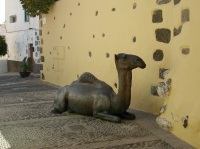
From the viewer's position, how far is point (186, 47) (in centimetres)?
395

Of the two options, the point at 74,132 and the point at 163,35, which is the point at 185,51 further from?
the point at 74,132

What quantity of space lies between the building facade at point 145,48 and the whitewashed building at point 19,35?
12.7ft

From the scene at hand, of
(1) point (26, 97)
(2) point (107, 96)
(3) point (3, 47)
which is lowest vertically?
(1) point (26, 97)

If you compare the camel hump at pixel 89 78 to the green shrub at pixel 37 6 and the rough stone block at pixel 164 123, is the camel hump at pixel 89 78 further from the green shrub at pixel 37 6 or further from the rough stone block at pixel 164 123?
the green shrub at pixel 37 6

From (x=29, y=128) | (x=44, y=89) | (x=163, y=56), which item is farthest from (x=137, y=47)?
(x=44, y=89)

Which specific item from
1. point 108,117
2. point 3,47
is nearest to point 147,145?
point 108,117

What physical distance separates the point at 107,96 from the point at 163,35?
3.74 ft

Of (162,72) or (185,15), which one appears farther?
(162,72)

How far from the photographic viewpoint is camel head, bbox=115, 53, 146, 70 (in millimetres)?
4547

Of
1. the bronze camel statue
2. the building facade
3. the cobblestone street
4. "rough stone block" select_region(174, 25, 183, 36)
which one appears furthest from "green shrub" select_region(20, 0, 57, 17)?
"rough stone block" select_region(174, 25, 183, 36)

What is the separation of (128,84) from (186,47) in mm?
1002

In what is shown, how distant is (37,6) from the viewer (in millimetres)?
9344

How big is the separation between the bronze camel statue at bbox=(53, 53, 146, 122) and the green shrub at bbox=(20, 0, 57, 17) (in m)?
4.68

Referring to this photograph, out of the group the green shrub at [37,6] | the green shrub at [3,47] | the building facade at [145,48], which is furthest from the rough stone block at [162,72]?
the green shrub at [3,47]
